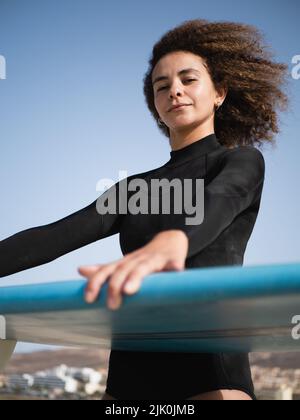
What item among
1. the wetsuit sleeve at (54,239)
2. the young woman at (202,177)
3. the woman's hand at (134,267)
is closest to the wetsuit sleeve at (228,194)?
the young woman at (202,177)

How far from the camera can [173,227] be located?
54.2 inches

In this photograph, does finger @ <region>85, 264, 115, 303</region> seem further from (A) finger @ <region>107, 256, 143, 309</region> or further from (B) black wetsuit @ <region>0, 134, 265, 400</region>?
(B) black wetsuit @ <region>0, 134, 265, 400</region>

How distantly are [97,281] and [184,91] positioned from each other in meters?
0.86

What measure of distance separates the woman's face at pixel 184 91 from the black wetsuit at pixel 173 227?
0.24 ft

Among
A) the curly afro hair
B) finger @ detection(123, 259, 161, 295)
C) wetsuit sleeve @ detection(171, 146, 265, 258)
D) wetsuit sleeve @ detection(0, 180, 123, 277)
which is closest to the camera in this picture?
finger @ detection(123, 259, 161, 295)

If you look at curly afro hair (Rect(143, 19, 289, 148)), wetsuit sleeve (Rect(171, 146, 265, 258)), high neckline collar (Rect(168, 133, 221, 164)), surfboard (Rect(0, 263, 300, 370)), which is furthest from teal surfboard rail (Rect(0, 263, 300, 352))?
curly afro hair (Rect(143, 19, 289, 148))

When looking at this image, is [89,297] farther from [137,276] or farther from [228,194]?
[228,194]

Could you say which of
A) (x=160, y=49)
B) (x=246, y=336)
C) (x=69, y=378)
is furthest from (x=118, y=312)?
(x=69, y=378)

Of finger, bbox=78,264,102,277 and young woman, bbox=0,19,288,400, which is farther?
young woman, bbox=0,19,288,400

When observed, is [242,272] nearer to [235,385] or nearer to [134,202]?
[235,385]

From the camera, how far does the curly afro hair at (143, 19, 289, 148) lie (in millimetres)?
1688

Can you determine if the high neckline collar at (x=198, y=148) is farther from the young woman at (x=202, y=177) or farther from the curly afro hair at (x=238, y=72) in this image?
the curly afro hair at (x=238, y=72)

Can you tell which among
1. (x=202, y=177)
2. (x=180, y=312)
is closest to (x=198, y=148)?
(x=202, y=177)
